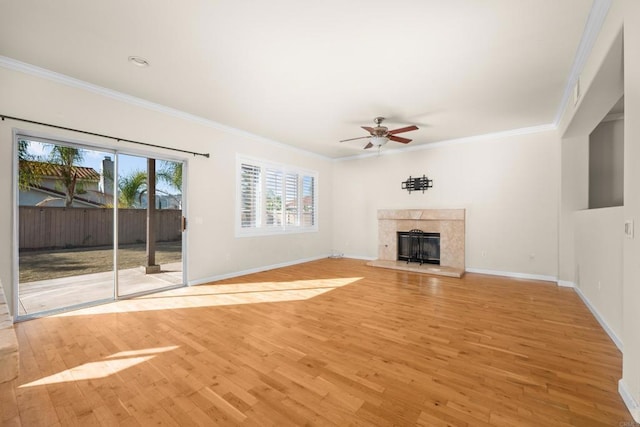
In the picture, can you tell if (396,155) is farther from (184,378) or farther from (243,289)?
(184,378)

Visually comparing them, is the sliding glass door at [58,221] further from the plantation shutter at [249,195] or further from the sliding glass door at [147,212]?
the plantation shutter at [249,195]

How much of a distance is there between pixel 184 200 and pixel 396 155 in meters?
5.04

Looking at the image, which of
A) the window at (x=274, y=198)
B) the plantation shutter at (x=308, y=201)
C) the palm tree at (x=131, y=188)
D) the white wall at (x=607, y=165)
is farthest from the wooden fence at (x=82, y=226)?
the white wall at (x=607, y=165)

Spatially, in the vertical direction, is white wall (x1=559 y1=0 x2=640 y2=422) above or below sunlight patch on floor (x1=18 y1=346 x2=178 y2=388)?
above

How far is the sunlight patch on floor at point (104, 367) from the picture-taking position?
2.06 m

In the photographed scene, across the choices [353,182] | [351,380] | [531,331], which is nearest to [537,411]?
[351,380]

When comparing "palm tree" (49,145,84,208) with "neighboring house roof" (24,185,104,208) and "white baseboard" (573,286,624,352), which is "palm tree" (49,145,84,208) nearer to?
"neighboring house roof" (24,185,104,208)

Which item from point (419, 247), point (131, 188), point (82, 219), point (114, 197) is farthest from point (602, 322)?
point (82, 219)

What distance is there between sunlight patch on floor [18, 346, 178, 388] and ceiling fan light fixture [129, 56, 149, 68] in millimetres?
3029

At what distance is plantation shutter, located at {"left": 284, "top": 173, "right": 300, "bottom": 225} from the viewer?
22.1 feet

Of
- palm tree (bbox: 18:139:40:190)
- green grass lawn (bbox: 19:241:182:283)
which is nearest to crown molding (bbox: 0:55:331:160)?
palm tree (bbox: 18:139:40:190)

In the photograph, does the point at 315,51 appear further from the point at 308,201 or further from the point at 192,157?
the point at 308,201

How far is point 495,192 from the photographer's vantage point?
5.67m

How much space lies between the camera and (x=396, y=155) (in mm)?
7000
